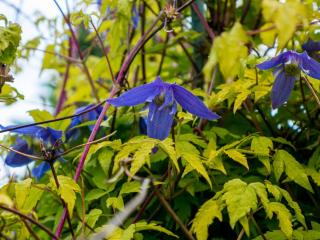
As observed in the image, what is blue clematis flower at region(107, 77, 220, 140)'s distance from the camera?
0.86 meters

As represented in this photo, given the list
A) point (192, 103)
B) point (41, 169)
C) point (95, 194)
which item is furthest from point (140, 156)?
point (41, 169)

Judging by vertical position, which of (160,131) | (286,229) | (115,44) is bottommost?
(286,229)

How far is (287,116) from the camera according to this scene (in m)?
1.18

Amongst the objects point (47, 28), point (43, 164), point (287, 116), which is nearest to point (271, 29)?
point (287, 116)

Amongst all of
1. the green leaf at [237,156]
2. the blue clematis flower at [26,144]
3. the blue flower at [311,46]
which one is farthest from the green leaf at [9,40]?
the blue flower at [311,46]

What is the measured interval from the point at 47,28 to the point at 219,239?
890 millimetres

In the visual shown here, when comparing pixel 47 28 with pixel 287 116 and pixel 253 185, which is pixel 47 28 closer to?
pixel 287 116

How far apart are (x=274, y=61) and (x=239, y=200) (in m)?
0.26

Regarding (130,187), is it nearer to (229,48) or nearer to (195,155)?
(195,155)

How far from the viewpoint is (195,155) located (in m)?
0.85

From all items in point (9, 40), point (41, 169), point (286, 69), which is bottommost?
point (41, 169)

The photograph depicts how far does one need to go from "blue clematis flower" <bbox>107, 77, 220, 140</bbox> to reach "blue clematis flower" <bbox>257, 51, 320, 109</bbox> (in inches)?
4.8

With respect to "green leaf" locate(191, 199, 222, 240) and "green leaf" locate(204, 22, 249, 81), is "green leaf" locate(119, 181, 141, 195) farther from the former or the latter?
"green leaf" locate(204, 22, 249, 81)

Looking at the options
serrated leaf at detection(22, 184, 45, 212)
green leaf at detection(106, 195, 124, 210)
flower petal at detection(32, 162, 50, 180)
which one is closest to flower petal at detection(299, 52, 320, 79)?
green leaf at detection(106, 195, 124, 210)
